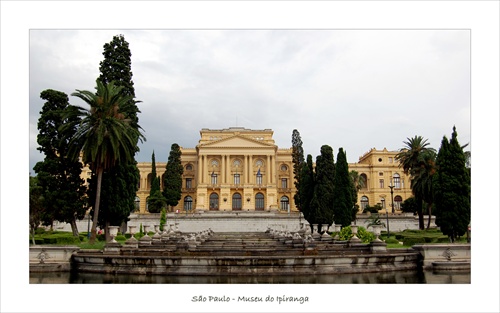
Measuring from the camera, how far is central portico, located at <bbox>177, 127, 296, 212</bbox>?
66.2 metres

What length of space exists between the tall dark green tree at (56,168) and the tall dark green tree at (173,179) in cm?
2922

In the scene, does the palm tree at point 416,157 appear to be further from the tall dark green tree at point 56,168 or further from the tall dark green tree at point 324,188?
the tall dark green tree at point 56,168

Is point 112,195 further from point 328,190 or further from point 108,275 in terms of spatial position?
point 328,190

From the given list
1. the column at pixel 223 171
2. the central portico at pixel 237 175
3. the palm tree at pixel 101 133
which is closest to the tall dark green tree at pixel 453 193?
the palm tree at pixel 101 133

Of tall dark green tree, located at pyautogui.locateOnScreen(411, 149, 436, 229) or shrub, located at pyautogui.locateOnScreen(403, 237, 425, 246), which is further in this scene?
tall dark green tree, located at pyautogui.locateOnScreen(411, 149, 436, 229)

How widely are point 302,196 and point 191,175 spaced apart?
3134cm

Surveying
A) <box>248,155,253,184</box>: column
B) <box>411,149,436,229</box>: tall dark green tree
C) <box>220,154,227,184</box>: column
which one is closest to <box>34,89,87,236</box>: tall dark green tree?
<box>411,149,436,229</box>: tall dark green tree

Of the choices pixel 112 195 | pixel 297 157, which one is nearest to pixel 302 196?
pixel 297 157

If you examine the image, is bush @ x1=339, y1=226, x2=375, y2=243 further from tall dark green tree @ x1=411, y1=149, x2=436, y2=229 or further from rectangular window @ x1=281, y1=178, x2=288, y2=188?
rectangular window @ x1=281, y1=178, x2=288, y2=188

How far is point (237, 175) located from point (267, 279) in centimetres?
5485

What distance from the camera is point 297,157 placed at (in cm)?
5422

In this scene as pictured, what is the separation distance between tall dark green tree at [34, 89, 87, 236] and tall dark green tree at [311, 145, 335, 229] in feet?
63.0

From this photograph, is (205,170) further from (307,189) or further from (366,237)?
(366,237)

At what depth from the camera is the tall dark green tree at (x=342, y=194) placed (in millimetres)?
35969
